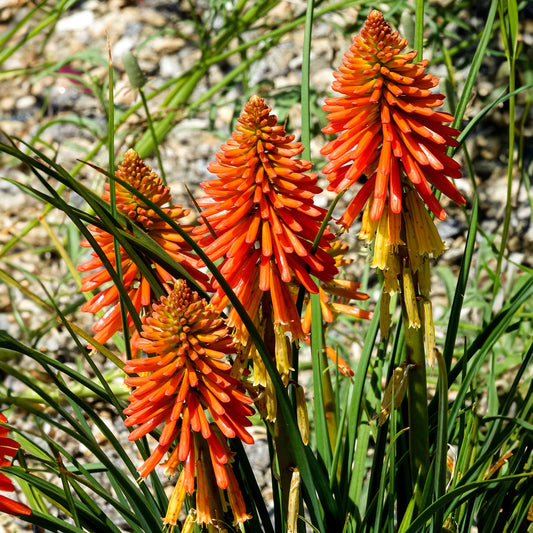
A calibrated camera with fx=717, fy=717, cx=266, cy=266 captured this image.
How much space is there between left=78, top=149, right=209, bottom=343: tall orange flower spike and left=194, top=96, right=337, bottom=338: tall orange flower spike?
16cm

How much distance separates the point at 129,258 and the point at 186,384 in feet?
1.45

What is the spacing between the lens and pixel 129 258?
1.67 meters

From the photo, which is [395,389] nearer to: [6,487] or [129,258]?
[129,258]

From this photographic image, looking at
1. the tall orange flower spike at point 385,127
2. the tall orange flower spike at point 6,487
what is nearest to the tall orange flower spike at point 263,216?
the tall orange flower spike at point 385,127

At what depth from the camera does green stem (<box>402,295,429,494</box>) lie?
144 centimetres

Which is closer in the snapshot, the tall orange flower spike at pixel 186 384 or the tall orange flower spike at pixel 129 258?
the tall orange flower spike at pixel 186 384

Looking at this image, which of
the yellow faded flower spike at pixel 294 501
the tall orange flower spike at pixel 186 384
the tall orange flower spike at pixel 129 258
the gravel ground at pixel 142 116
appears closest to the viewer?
the tall orange flower spike at pixel 186 384

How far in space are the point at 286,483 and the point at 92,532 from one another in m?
0.49

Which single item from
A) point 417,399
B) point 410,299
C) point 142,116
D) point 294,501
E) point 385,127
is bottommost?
point 294,501

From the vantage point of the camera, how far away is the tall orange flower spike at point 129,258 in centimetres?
163

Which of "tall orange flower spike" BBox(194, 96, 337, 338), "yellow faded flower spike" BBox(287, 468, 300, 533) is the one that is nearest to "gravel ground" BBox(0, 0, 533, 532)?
"tall orange flower spike" BBox(194, 96, 337, 338)

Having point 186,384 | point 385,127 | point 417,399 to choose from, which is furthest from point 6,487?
point 385,127

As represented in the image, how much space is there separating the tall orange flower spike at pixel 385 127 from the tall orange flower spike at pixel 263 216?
82mm

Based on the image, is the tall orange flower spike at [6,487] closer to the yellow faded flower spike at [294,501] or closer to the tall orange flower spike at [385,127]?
the yellow faded flower spike at [294,501]
